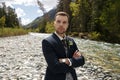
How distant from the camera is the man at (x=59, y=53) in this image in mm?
5555

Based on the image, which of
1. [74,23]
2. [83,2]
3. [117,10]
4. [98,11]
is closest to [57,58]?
[117,10]

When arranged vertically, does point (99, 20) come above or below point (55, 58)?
below

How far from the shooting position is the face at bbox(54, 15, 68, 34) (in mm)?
5641

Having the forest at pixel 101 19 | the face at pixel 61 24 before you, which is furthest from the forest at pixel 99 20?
the face at pixel 61 24

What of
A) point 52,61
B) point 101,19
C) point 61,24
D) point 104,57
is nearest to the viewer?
point 52,61

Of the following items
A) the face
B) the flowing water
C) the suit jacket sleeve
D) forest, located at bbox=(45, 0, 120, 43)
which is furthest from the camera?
→ forest, located at bbox=(45, 0, 120, 43)

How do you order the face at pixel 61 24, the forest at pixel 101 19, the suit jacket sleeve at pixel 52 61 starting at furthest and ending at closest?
the forest at pixel 101 19 < the face at pixel 61 24 < the suit jacket sleeve at pixel 52 61

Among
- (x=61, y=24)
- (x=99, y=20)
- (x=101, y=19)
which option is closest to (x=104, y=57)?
(x=61, y=24)

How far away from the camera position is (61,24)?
566 centimetres

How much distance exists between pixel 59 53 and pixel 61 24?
502mm

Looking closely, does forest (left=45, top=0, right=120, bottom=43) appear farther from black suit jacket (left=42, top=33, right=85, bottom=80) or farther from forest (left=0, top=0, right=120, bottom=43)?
black suit jacket (left=42, top=33, right=85, bottom=80)

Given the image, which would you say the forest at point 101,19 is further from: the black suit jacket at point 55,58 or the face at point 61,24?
the black suit jacket at point 55,58

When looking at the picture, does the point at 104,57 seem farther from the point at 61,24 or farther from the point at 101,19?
the point at 101,19

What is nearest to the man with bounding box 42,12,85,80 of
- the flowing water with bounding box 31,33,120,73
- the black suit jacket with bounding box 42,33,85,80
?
the black suit jacket with bounding box 42,33,85,80
